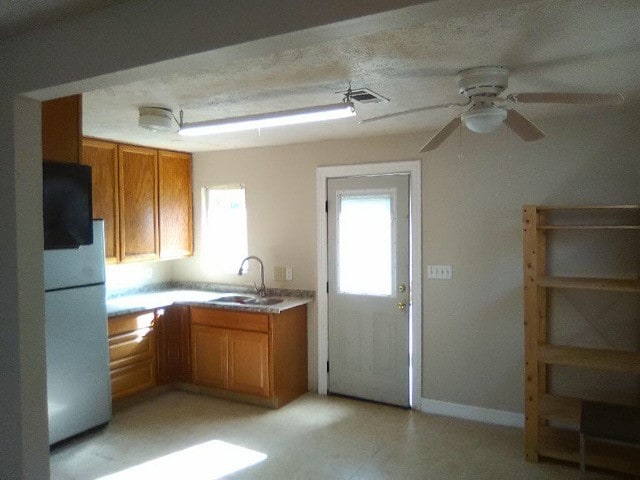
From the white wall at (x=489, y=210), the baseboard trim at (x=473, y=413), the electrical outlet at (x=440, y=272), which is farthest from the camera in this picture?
the electrical outlet at (x=440, y=272)

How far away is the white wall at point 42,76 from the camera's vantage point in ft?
5.23

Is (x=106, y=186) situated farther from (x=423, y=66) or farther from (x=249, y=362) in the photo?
(x=423, y=66)

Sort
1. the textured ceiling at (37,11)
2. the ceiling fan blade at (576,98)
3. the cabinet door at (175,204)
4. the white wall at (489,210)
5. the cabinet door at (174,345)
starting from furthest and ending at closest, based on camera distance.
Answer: the cabinet door at (175,204), the cabinet door at (174,345), the white wall at (489,210), the ceiling fan blade at (576,98), the textured ceiling at (37,11)

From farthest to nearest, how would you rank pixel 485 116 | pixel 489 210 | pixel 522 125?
1. pixel 489 210
2. pixel 522 125
3. pixel 485 116

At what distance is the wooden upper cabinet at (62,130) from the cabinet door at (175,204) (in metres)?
2.35

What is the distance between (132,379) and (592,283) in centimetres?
352

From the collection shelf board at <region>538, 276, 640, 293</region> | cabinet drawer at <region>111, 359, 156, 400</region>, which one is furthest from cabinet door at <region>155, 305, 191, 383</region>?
shelf board at <region>538, 276, 640, 293</region>

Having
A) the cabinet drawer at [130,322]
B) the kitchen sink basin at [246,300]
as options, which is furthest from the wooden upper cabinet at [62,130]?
the kitchen sink basin at [246,300]

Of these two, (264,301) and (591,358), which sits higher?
(264,301)

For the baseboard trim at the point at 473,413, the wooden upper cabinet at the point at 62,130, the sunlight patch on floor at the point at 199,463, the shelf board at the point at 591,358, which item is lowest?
the sunlight patch on floor at the point at 199,463

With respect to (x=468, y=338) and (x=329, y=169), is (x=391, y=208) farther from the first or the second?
(x=468, y=338)

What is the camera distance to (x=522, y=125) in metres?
2.50

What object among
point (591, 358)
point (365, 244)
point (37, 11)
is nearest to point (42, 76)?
point (37, 11)

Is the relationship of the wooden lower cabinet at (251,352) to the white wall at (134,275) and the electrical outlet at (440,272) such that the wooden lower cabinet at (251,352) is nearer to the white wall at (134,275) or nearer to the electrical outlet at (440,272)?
the white wall at (134,275)
